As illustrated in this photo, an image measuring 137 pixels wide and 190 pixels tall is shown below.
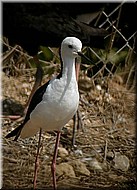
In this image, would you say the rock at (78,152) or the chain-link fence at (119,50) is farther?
the chain-link fence at (119,50)

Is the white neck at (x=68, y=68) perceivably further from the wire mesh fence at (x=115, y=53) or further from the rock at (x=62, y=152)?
the wire mesh fence at (x=115, y=53)

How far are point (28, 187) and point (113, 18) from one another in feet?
5.91

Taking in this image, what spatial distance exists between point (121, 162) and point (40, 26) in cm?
92

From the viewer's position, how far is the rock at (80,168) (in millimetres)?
2941

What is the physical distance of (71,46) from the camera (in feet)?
7.52

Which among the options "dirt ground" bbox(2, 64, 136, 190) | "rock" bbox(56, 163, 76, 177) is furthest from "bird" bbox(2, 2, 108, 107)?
"rock" bbox(56, 163, 76, 177)

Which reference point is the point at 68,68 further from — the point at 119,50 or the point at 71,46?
the point at 119,50

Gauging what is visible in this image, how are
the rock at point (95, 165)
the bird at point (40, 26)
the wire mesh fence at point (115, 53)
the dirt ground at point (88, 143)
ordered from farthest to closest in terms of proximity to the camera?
1. the wire mesh fence at point (115, 53)
2. the bird at point (40, 26)
3. the rock at point (95, 165)
4. the dirt ground at point (88, 143)

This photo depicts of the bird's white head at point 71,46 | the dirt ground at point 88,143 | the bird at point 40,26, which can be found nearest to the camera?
the bird's white head at point 71,46

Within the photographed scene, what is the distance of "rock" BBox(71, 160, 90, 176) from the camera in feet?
9.65

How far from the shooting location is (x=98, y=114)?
12.2 ft

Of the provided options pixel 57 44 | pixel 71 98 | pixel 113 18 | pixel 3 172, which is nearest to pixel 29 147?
pixel 3 172

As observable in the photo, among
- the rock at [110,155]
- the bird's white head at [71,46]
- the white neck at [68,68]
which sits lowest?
the rock at [110,155]

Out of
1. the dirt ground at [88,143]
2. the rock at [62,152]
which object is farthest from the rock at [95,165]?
the rock at [62,152]
